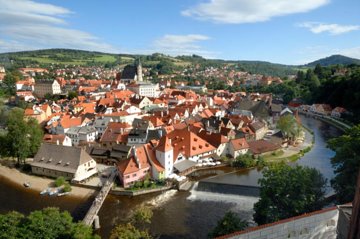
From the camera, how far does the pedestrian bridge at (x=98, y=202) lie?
25.7m

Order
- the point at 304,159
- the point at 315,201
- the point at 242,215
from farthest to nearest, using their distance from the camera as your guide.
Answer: the point at 304,159 → the point at 242,215 → the point at 315,201

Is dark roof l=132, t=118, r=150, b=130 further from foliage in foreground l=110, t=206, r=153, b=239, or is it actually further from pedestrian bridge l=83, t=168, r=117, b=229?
foliage in foreground l=110, t=206, r=153, b=239

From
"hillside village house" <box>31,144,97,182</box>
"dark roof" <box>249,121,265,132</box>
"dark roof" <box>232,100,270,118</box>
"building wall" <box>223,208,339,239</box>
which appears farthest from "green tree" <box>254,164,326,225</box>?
"dark roof" <box>232,100,270,118</box>

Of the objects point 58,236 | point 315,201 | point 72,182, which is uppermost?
point 315,201

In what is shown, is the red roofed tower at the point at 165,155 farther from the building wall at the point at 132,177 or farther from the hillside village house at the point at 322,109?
the hillside village house at the point at 322,109

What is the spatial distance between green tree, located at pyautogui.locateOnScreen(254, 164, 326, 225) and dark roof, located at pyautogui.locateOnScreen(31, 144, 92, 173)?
2280cm

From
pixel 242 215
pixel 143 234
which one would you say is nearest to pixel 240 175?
pixel 242 215

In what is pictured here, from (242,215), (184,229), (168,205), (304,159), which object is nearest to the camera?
(184,229)

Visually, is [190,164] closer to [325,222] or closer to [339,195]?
[339,195]

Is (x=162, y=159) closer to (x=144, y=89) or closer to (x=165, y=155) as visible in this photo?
(x=165, y=155)

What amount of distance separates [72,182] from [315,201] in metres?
26.4

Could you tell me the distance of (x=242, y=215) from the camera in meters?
26.7

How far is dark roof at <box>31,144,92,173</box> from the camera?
35.3 metres

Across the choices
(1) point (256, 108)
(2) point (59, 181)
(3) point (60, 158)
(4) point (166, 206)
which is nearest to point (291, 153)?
(4) point (166, 206)
